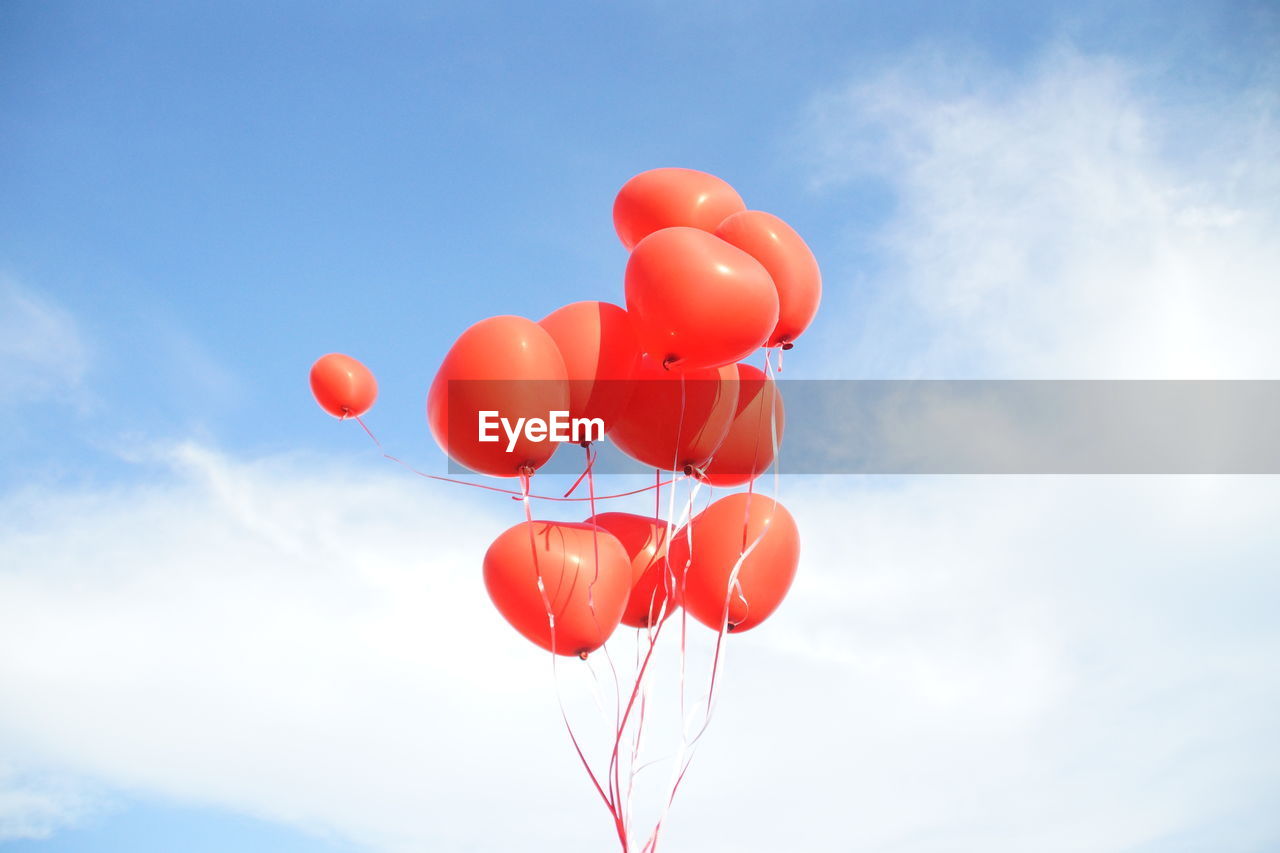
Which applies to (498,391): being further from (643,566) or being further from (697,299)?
(643,566)

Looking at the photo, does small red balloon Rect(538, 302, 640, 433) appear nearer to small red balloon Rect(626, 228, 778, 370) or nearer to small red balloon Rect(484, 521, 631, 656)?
small red balloon Rect(626, 228, 778, 370)

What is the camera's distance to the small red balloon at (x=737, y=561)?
4.37 metres

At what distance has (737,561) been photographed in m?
4.35

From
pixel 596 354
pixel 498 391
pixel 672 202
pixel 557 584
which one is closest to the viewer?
pixel 498 391

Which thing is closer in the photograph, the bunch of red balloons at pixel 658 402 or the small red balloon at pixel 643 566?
the bunch of red balloons at pixel 658 402

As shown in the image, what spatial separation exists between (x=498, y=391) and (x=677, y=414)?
3.00 ft

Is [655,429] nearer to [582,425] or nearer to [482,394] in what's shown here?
[582,425]

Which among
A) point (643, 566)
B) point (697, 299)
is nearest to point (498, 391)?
point (697, 299)

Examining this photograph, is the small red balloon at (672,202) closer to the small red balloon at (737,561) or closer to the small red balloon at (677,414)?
the small red balloon at (677,414)

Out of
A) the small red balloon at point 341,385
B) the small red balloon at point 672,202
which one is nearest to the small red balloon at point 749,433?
the small red balloon at point 672,202

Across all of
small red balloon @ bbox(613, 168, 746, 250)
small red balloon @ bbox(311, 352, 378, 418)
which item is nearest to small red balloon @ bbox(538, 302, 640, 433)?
small red balloon @ bbox(613, 168, 746, 250)

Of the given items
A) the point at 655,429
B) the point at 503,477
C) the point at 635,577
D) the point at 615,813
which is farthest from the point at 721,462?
the point at 615,813

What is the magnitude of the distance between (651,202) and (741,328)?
44.1 inches

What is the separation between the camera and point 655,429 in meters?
4.34
